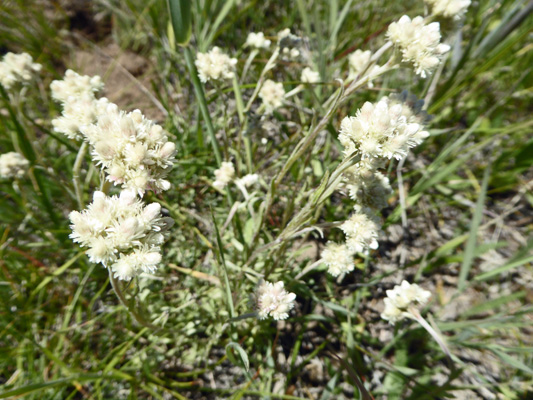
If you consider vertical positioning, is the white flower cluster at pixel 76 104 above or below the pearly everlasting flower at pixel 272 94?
below

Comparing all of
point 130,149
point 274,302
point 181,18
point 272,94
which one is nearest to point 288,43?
point 272,94

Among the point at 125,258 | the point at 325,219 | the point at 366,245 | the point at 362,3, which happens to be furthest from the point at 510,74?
the point at 125,258

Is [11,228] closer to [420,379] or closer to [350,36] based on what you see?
[420,379]

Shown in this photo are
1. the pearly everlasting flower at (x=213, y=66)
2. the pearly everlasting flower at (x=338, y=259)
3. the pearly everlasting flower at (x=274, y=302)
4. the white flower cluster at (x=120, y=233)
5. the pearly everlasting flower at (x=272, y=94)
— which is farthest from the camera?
the pearly everlasting flower at (x=272, y=94)

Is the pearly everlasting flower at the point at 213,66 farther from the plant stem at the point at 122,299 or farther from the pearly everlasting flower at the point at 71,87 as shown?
the plant stem at the point at 122,299

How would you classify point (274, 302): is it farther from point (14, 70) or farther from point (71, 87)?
point (14, 70)

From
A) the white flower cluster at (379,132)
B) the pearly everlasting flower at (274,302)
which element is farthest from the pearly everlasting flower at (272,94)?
the pearly everlasting flower at (274,302)
